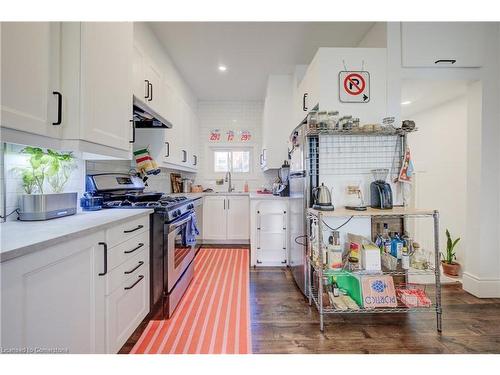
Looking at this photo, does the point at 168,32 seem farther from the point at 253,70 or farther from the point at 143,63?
the point at 253,70

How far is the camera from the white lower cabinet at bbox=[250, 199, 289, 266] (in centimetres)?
304

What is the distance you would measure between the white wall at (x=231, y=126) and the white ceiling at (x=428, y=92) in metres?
2.48

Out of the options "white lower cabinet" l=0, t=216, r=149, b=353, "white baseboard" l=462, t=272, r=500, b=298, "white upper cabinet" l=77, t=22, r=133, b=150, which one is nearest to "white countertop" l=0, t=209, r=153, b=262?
"white lower cabinet" l=0, t=216, r=149, b=353

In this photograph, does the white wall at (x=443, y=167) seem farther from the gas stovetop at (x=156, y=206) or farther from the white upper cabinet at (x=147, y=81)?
the white upper cabinet at (x=147, y=81)

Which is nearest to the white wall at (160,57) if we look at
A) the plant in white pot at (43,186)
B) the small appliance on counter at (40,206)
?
the plant in white pot at (43,186)

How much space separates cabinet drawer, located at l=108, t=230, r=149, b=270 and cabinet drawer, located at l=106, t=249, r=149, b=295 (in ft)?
0.08

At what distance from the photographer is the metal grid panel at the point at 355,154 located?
207 cm

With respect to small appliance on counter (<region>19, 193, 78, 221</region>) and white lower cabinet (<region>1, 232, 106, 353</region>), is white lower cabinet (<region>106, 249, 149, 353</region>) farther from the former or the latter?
small appliance on counter (<region>19, 193, 78, 221</region>)

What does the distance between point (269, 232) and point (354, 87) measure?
1.91 m

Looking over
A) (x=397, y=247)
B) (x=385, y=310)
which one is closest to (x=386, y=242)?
(x=397, y=247)

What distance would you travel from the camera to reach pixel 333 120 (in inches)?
77.0

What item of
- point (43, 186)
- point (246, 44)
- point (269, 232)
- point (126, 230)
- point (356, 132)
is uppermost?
point (246, 44)

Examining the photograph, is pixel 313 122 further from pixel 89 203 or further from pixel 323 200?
pixel 89 203

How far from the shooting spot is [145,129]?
2.77 m
